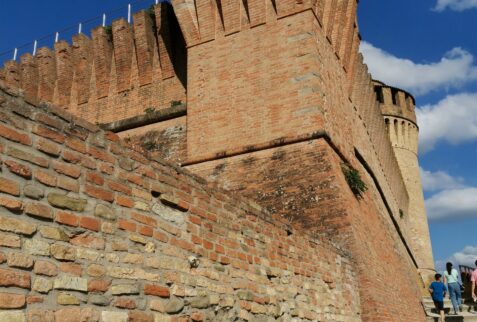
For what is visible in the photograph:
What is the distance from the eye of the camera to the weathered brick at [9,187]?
2750mm

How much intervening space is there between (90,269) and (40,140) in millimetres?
868

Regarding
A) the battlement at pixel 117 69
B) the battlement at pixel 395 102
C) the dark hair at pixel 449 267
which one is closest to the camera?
the dark hair at pixel 449 267

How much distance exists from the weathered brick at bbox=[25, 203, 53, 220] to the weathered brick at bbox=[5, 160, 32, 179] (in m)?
0.18

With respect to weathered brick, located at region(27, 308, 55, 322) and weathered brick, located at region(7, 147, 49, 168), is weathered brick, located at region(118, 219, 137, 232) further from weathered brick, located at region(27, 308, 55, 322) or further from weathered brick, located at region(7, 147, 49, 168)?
weathered brick, located at region(27, 308, 55, 322)

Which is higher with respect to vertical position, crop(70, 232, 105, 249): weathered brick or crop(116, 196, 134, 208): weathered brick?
crop(116, 196, 134, 208): weathered brick

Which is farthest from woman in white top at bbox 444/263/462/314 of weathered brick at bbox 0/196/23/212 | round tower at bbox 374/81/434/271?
round tower at bbox 374/81/434/271

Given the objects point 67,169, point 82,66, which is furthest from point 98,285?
point 82,66

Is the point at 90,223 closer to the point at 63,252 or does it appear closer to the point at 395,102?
the point at 63,252

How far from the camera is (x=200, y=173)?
10258mm

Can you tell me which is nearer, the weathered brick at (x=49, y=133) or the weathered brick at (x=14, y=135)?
the weathered brick at (x=14, y=135)

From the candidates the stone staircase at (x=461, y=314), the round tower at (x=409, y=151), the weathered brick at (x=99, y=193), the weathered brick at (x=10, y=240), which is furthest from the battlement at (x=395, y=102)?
the weathered brick at (x=10, y=240)

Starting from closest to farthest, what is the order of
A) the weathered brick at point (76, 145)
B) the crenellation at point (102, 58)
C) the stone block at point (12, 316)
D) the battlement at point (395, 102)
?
the stone block at point (12, 316)
the weathered brick at point (76, 145)
the crenellation at point (102, 58)
the battlement at point (395, 102)

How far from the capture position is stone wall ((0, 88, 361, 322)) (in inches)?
110

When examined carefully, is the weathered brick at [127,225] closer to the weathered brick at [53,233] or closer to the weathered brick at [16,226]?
the weathered brick at [53,233]
